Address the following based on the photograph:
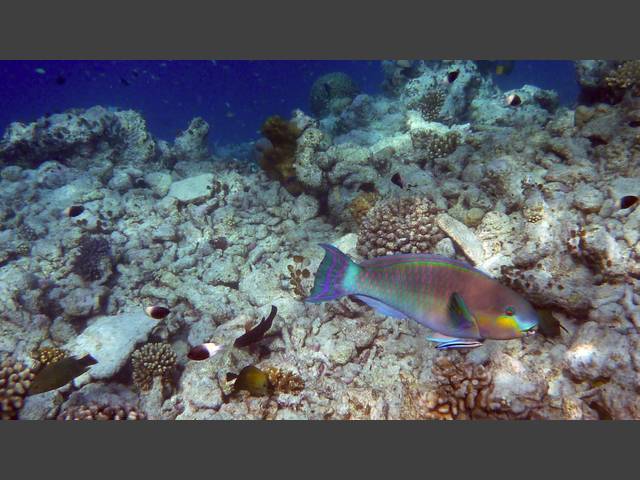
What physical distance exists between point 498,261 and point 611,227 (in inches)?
53.3

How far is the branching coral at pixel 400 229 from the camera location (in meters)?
5.22

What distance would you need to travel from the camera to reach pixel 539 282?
4.04m

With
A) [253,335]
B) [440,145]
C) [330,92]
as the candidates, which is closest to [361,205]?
[440,145]

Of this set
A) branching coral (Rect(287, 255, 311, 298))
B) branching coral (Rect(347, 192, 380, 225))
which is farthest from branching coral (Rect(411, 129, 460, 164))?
branching coral (Rect(287, 255, 311, 298))

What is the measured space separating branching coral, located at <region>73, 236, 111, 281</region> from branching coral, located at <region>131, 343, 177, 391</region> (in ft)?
10.1

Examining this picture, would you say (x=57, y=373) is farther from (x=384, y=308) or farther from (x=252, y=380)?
(x=384, y=308)

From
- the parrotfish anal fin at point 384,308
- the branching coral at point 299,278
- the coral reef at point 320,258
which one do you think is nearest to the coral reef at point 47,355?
the coral reef at point 320,258

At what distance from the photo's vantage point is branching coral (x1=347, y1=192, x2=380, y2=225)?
6531 mm

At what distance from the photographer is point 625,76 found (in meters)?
7.36

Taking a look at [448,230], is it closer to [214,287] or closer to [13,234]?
[214,287]

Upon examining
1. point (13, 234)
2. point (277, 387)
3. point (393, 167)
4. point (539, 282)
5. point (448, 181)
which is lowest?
point (277, 387)

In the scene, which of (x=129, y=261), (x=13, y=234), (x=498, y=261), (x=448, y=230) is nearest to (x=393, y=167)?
(x=448, y=230)

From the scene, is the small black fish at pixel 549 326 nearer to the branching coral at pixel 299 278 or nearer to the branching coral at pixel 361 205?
the branching coral at pixel 299 278

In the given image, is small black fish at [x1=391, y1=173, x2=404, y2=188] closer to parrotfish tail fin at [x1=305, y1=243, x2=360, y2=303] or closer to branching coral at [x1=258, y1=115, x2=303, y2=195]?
branching coral at [x1=258, y1=115, x2=303, y2=195]
